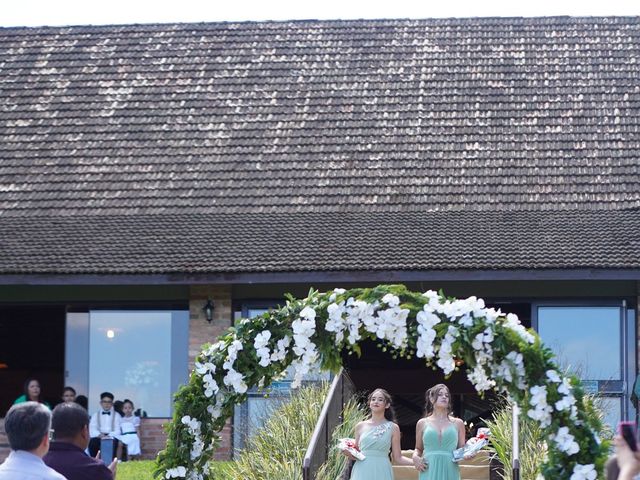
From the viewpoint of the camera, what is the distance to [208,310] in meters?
16.2

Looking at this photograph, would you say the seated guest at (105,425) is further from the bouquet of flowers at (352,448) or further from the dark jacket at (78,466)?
the dark jacket at (78,466)

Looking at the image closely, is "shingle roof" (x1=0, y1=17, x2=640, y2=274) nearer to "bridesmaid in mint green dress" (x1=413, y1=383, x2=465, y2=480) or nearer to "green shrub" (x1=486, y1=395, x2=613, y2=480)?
"green shrub" (x1=486, y1=395, x2=613, y2=480)

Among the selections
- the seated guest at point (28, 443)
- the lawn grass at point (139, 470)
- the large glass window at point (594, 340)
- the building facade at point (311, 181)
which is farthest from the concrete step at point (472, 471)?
the seated guest at point (28, 443)

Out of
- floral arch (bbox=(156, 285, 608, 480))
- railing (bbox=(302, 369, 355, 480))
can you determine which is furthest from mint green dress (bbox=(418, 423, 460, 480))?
floral arch (bbox=(156, 285, 608, 480))

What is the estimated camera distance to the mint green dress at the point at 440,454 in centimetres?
1152

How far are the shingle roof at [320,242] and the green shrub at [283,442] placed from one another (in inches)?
81.4

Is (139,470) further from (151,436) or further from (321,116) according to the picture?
(321,116)

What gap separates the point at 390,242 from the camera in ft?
52.3

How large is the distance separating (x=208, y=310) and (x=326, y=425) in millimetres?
3819

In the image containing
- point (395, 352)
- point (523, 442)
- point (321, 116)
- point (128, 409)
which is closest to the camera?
point (395, 352)


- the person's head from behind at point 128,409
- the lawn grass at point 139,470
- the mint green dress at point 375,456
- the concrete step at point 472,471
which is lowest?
the lawn grass at point 139,470

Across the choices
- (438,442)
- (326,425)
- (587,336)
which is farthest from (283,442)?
(587,336)

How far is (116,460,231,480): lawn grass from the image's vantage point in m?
13.4

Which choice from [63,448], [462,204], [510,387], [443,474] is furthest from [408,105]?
[63,448]
